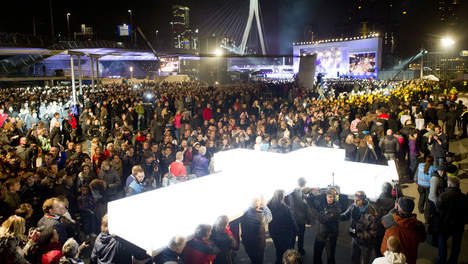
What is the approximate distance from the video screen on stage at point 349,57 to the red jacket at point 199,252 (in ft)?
151

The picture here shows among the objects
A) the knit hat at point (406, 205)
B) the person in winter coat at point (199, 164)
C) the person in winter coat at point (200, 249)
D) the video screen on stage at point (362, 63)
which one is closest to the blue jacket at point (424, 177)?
the knit hat at point (406, 205)

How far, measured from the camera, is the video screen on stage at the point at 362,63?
1938 inches

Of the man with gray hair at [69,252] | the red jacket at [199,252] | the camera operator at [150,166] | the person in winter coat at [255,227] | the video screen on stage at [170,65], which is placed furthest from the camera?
the video screen on stage at [170,65]

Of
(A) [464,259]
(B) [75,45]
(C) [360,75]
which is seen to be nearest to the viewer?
(A) [464,259]

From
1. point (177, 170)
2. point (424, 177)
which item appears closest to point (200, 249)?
point (177, 170)

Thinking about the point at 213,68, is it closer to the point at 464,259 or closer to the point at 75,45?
the point at 75,45

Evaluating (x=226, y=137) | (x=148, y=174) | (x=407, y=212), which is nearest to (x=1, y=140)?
(x=148, y=174)

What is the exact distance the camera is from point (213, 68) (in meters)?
44.0

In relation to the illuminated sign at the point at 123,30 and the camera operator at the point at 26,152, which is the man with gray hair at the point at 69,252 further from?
the illuminated sign at the point at 123,30

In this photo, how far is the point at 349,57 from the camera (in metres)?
52.2

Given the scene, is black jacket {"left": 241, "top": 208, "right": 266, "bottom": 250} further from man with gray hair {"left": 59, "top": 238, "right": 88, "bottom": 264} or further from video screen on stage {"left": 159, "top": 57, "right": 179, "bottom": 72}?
video screen on stage {"left": 159, "top": 57, "right": 179, "bottom": 72}

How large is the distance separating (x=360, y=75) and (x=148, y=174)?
49.2 m

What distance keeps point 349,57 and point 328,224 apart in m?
51.9

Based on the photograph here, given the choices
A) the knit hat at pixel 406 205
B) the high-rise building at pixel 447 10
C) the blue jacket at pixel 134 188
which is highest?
the high-rise building at pixel 447 10
